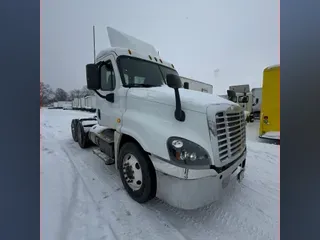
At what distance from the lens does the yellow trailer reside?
210 inches

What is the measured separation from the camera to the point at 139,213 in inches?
82.1

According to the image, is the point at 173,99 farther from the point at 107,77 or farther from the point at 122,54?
the point at 107,77

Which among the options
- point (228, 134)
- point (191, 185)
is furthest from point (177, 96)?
point (191, 185)

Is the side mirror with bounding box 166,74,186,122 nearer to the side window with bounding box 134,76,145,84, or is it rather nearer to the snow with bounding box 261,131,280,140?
the side window with bounding box 134,76,145,84

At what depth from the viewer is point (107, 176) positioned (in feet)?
10.3

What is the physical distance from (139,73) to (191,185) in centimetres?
221

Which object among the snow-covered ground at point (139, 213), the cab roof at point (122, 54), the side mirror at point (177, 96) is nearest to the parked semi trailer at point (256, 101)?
the snow-covered ground at point (139, 213)

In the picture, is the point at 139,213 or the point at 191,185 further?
the point at 139,213

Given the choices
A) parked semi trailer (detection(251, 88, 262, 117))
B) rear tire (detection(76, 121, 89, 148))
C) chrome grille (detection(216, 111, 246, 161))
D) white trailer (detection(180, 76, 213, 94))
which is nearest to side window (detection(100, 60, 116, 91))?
chrome grille (detection(216, 111, 246, 161))

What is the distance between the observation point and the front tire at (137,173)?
2.11 metres

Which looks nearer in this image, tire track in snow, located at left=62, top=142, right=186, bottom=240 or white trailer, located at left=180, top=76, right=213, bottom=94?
tire track in snow, located at left=62, top=142, right=186, bottom=240
